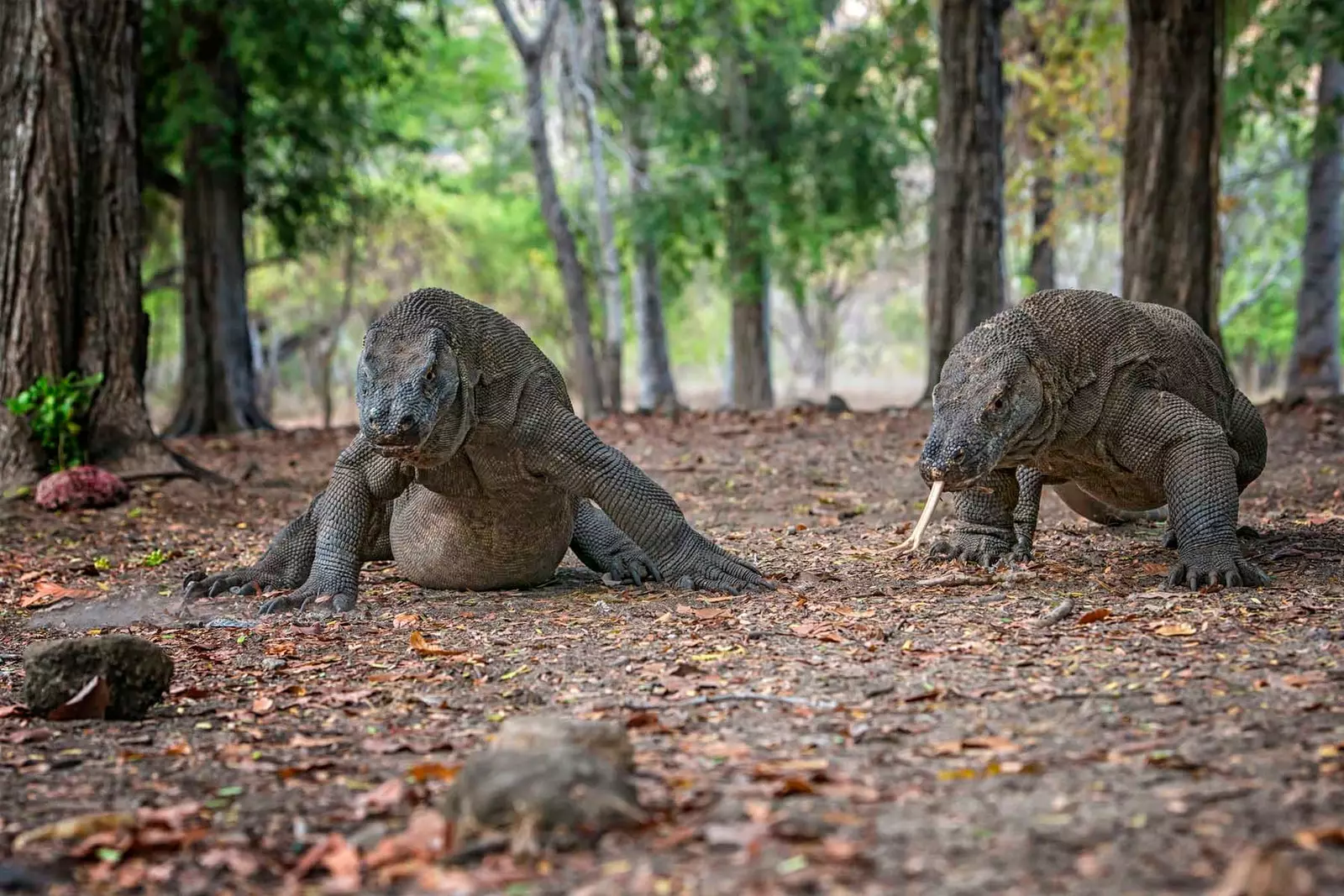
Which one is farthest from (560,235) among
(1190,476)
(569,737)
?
(569,737)

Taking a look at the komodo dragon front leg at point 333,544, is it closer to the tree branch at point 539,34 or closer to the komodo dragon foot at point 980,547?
the komodo dragon foot at point 980,547

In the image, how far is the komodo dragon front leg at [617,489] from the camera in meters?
4.55

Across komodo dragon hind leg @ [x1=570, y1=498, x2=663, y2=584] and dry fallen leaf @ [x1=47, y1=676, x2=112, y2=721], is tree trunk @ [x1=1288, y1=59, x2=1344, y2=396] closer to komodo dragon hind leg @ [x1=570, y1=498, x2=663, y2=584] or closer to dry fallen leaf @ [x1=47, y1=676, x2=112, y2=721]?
komodo dragon hind leg @ [x1=570, y1=498, x2=663, y2=584]

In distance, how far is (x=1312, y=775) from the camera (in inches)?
92.0

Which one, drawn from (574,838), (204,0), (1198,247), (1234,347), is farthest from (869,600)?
(1234,347)

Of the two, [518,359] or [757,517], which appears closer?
[518,359]

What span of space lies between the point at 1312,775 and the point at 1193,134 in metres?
7.27

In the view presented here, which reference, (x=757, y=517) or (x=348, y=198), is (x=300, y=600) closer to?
Result: (x=757, y=517)

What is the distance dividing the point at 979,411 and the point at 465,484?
5.69 feet

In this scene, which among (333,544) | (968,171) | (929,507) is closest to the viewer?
(929,507)

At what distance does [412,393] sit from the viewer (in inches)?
162

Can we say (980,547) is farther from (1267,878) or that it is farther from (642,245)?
(642,245)

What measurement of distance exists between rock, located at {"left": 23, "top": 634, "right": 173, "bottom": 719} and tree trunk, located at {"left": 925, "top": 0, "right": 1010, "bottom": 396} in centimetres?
751

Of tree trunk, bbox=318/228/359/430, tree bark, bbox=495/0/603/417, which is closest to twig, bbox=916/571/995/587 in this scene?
tree bark, bbox=495/0/603/417
